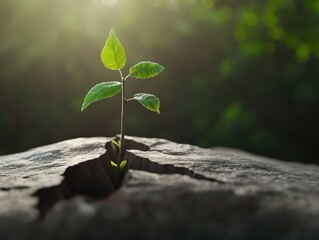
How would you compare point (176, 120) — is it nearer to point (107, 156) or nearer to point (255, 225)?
point (107, 156)

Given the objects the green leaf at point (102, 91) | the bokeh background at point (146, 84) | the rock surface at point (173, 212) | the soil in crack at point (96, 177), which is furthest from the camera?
the bokeh background at point (146, 84)

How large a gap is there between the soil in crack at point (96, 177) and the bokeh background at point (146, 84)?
6074 mm

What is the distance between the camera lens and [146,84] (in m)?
8.40

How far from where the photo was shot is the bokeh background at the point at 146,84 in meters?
8.02

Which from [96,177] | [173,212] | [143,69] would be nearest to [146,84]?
[143,69]

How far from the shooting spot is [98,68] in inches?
318

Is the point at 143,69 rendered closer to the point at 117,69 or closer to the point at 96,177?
the point at 117,69

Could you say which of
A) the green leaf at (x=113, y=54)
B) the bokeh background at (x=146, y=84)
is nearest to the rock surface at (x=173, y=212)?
the green leaf at (x=113, y=54)

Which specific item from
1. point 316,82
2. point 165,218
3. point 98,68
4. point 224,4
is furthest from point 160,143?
point 224,4

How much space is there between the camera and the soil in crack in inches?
55.6

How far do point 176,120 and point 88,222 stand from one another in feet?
24.2

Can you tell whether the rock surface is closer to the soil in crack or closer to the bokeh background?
the soil in crack

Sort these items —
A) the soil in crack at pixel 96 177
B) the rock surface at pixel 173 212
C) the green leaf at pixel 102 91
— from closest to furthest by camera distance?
the rock surface at pixel 173 212 → the soil in crack at pixel 96 177 → the green leaf at pixel 102 91

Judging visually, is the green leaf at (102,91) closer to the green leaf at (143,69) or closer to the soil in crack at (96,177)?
the green leaf at (143,69)
